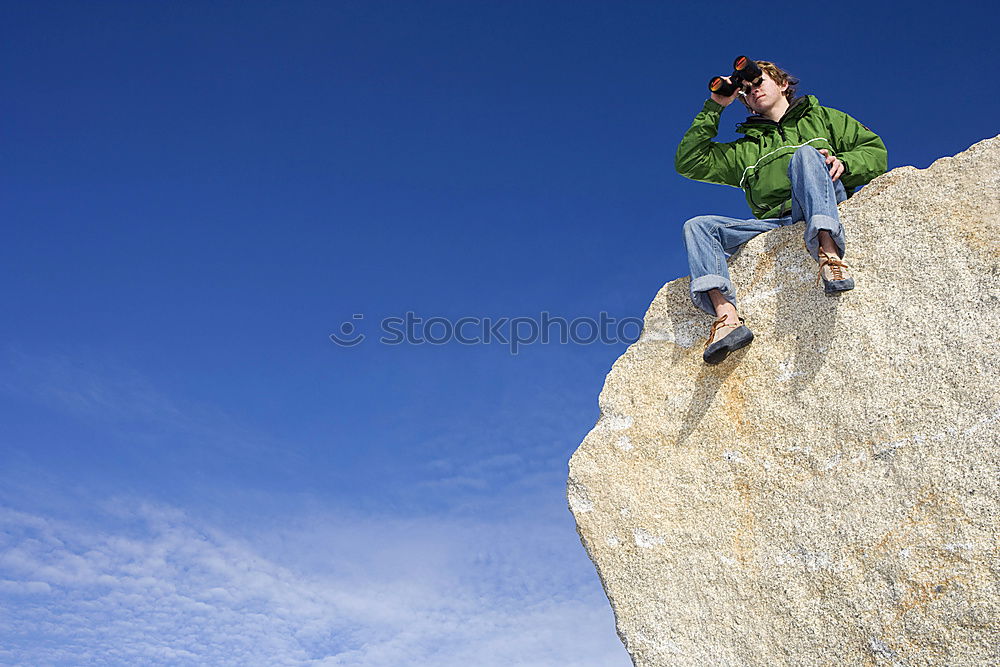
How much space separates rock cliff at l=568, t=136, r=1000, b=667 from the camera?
3.55 metres

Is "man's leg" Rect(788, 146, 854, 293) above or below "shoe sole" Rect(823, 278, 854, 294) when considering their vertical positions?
above

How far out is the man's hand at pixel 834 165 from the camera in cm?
464

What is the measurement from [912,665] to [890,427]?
3.49ft

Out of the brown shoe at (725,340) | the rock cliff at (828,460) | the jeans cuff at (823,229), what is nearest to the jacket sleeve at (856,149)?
the rock cliff at (828,460)

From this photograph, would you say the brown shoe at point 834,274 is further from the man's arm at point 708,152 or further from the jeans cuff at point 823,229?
the man's arm at point 708,152

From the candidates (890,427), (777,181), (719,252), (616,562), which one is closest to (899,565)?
(890,427)

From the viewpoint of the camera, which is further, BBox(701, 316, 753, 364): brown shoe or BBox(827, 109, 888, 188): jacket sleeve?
BBox(827, 109, 888, 188): jacket sleeve

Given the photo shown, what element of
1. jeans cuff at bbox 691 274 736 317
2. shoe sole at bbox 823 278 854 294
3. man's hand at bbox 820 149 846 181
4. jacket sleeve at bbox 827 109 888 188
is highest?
jacket sleeve at bbox 827 109 888 188

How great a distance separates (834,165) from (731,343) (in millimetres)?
1344

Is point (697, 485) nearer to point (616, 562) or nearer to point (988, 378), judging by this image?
point (616, 562)

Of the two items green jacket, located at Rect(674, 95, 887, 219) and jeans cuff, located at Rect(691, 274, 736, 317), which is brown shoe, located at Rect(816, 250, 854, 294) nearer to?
jeans cuff, located at Rect(691, 274, 736, 317)

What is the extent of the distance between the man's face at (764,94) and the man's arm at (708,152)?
129mm

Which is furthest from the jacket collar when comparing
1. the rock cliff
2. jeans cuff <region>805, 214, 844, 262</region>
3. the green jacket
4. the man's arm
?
jeans cuff <region>805, 214, 844, 262</region>

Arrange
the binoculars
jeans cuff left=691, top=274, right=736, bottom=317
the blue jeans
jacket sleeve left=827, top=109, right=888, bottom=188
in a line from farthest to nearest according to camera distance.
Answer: the binoculars, jacket sleeve left=827, top=109, right=888, bottom=188, jeans cuff left=691, top=274, right=736, bottom=317, the blue jeans
